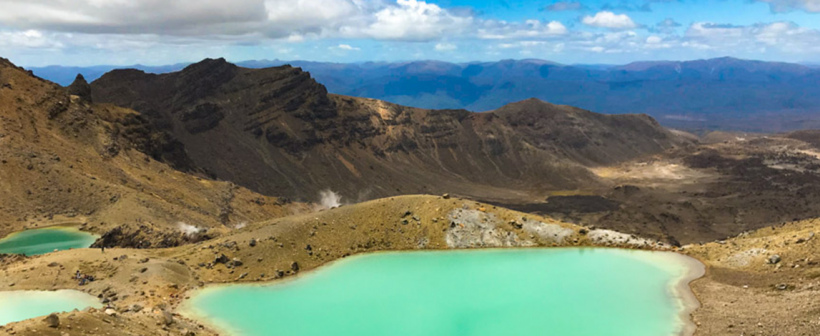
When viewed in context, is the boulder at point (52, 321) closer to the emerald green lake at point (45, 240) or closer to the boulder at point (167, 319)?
the boulder at point (167, 319)

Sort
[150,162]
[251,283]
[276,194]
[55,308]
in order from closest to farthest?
[55,308], [251,283], [150,162], [276,194]

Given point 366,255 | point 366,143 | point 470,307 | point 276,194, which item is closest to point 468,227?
point 366,255

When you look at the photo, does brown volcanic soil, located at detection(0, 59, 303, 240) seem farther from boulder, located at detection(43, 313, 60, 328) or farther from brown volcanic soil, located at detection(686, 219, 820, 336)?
brown volcanic soil, located at detection(686, 219, 820, 336)

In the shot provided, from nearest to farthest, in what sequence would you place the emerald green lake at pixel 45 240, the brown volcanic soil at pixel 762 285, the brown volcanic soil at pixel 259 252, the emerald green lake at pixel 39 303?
1. the brown volcanic soil at pixel 762 285
2. the emerald green lake at pixel 39 303
3. the brown volcanic soil at pixel 259 252
4. the emerald green lake at pixel 45 240

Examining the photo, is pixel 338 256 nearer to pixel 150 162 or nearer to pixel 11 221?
pixel 11 221

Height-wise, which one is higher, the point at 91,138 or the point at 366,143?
the point at 91,138

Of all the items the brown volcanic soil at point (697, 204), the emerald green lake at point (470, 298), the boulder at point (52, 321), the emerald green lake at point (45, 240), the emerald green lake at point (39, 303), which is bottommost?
the brown volcanic soil at point (697, 204)

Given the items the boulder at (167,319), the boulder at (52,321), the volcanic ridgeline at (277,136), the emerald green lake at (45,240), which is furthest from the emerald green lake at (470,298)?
the volcanic ridgeline at (277,136)
